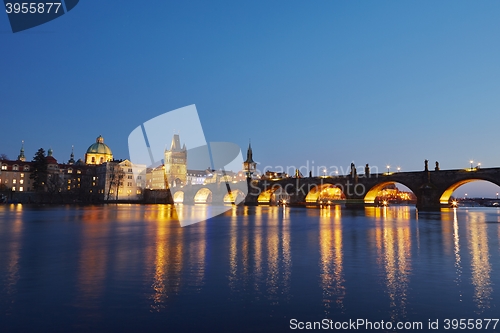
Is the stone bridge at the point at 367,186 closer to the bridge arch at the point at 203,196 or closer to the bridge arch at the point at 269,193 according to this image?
the bridge arch at the point at 269,193

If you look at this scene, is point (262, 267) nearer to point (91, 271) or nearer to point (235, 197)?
point (91, 271)

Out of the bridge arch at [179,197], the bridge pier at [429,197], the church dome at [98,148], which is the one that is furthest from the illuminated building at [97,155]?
the bridge pier at [429,197]

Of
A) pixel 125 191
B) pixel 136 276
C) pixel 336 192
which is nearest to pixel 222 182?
pixel 125 191

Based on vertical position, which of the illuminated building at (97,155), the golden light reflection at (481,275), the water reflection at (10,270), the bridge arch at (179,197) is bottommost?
the golden light reflection at (481,275)

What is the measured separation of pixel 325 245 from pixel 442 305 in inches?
404

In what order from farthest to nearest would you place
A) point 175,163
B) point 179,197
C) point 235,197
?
point 175,163 → point 179,197 → point 235,197

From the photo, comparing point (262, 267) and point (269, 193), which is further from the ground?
point (269, 193)

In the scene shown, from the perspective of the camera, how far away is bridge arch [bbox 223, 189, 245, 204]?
412ft

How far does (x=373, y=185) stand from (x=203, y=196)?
286 ft

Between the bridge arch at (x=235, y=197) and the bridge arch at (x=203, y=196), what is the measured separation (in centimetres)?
886

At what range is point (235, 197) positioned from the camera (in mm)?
135125

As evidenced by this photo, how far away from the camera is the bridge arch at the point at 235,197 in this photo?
12553cm

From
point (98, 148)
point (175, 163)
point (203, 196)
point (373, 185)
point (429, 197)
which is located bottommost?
point (203, 196)

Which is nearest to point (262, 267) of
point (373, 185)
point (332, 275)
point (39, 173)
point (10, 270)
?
point (332, 275)
